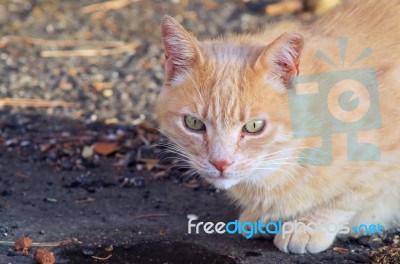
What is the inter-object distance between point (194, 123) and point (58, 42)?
2.83 meters

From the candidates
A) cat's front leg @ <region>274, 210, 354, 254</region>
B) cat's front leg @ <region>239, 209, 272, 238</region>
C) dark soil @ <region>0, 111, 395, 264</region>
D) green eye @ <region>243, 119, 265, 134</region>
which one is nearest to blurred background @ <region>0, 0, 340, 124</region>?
dark soil @ <region>0, 111, 395, 264</region>

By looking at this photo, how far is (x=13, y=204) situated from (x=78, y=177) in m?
0.42

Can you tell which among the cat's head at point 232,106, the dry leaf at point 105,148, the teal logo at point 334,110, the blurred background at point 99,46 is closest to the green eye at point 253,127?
the cat's head at point 232,106

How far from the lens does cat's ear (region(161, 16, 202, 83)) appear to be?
9.51ft

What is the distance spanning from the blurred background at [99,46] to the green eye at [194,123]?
5.00ft

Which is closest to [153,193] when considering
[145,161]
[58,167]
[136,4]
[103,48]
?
[145,161]

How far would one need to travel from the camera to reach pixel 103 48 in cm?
537

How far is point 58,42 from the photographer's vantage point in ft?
17.9

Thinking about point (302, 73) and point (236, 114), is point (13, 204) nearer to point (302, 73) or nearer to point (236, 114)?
point (236, 114)

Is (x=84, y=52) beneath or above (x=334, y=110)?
above

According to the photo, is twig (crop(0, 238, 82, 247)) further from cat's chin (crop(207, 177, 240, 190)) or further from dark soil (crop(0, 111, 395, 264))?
cat's chin (crop(207, 177, 240, 190))

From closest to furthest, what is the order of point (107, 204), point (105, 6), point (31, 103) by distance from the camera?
point (107, 204) → point (31, 103) → point (105, 6)

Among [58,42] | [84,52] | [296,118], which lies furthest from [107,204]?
[58,42]

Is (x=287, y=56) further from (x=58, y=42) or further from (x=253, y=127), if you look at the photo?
(x=58, y=42)
